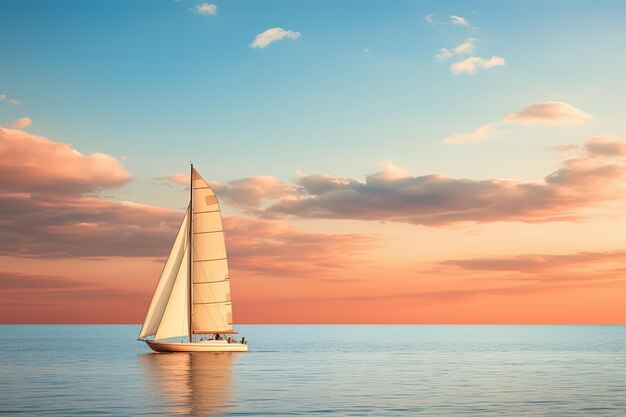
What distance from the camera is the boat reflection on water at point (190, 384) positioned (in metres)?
55.2

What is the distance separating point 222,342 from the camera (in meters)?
110

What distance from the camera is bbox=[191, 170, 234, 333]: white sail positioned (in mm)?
108188

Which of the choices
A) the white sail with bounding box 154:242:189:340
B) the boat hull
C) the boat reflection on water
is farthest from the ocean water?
the white sail with bounding box 154:242:189:340

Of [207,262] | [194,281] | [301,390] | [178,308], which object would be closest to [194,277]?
[194,281]

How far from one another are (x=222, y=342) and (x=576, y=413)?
62831 mm

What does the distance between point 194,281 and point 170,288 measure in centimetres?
342

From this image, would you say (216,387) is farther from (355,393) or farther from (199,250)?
(199,250)

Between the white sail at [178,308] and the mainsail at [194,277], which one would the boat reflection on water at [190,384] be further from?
the mainsail at [194,277]

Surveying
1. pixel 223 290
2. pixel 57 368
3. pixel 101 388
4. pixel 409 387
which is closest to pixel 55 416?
pixel 101 388

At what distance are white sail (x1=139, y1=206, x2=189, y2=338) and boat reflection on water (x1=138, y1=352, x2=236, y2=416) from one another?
4.63 meters

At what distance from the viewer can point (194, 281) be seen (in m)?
109

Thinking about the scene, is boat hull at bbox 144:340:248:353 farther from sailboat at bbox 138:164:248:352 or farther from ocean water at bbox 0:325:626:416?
ocean water at bbox 0:325:626:416

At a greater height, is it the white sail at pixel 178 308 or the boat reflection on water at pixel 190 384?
the white sail at pixel 178 308

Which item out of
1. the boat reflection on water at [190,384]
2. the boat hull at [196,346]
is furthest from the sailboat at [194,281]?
the boat reflection on water at [190,384]
